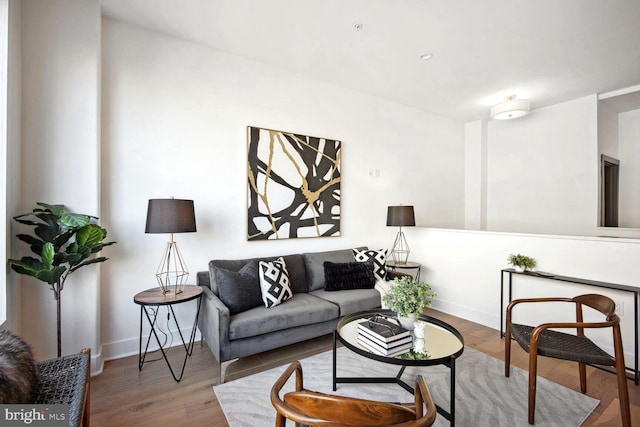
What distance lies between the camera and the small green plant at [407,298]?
1965 millimetres

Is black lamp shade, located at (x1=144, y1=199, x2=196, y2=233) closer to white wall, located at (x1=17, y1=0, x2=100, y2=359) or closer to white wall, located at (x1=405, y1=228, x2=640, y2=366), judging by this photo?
white wall, located at (x1=17, y1=0, x2=100, y2=359)

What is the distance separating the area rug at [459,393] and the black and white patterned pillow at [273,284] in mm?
570

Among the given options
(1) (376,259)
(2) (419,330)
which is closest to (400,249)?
(1) (376,259)

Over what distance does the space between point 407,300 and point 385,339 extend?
1.02ft

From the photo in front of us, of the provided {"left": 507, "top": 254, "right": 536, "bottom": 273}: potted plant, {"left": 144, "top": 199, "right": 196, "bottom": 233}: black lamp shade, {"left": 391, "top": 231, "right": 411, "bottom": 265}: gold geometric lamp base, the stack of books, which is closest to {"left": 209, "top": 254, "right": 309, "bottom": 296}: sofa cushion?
{"left": 144, "top": 199, "right": 196, "bottom": 233}: black lamp shade

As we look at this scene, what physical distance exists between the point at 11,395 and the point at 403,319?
196 cm

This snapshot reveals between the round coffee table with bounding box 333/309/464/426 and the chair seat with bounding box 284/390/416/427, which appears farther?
the round coffee table with bounding box 333/309/464/426

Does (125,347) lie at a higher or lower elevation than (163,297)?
lower

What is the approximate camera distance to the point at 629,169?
4551mm

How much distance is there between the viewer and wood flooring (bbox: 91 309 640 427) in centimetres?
187

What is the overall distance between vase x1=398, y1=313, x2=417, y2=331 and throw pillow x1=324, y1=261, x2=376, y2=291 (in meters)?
1.28

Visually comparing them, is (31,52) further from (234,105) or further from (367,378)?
(367,378)

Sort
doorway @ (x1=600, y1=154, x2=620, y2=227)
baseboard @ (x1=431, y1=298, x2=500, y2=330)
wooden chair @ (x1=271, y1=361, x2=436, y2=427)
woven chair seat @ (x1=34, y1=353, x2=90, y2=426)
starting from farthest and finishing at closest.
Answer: doorway @ (x1=600, y1=154, x2=620, y2=227) < baseboard @ (x1=431, y1=298, x2=500, y2=330) < woven chair seat @ (x1=34, y1=353, x2=90, y2=426) < wooden chair @ (x1=271, y1=361, x2=436, y2=427)

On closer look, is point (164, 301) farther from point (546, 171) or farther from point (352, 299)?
point (546, 171)
